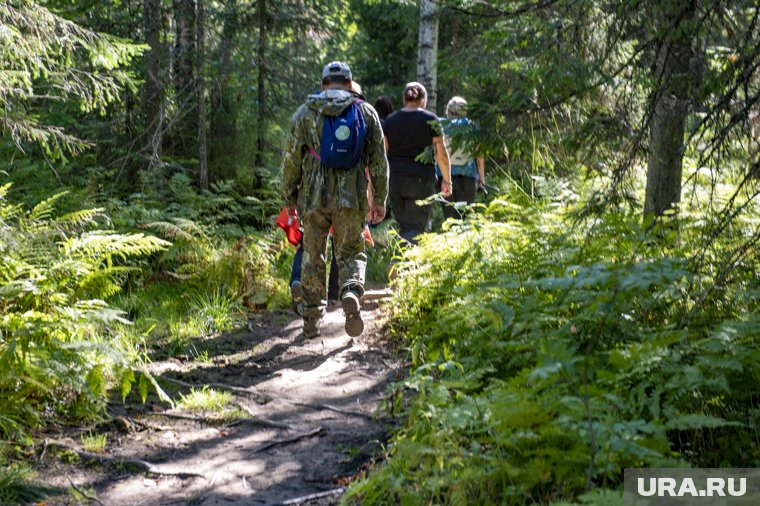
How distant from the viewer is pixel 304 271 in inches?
302

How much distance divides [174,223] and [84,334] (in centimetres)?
414

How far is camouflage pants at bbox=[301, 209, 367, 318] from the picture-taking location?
7531mm

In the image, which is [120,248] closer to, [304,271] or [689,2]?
[304,271]

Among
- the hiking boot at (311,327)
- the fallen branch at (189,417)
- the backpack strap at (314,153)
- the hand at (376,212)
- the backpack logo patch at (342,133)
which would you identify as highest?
the backpack logo patch at (342,133)

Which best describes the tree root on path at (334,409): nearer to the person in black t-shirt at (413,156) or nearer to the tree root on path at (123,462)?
the tree root on path at (123,462)

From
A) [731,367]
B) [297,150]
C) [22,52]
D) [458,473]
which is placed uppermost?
[22,52]

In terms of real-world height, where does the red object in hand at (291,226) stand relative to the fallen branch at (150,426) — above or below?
above

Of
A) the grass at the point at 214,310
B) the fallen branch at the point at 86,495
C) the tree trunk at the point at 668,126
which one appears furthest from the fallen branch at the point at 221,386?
the tree trunk at the point at 668,126

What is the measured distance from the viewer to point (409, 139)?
9688mm

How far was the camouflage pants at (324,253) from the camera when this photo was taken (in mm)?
7531

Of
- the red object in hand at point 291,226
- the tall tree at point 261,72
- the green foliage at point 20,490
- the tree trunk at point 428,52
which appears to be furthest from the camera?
the tree trunk at point 428,52

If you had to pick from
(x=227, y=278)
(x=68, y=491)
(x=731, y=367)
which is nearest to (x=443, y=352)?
(x=731, y=367)

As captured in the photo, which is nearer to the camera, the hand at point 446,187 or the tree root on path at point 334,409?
the tree root on path at point 334,409

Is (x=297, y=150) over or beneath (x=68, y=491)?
over
